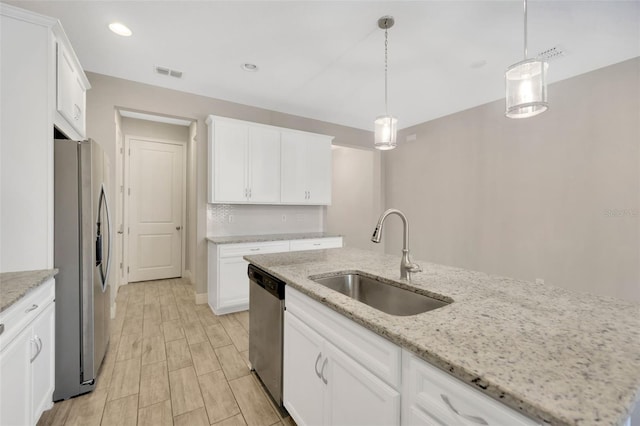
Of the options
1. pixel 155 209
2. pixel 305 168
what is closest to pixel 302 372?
pixel 305 168

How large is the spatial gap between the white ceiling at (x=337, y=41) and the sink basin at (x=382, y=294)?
6.44 feet

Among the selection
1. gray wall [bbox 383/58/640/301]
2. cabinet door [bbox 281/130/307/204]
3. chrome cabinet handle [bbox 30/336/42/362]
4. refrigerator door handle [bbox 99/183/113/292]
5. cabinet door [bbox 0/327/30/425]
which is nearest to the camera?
cabinet door [bbox 0/327/30/425]

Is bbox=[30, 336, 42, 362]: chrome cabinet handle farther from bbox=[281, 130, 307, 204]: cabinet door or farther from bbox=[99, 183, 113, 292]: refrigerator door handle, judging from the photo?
bbox=[281, 130, 307, 204]: cabinet door

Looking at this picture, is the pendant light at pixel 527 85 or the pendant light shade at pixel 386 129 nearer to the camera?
the pendant light at pixel 527 85

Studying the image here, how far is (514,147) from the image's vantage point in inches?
142

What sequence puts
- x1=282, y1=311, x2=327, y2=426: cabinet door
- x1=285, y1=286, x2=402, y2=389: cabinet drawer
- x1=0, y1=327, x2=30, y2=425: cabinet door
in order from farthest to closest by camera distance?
x1=282, y1=311, x2=327, y2=426: cabinet door
x1=0, y1=327, x2=30, y2=425: cabinet door
x1=285, y1=286, x2=402, y2=389: cabinet drawer

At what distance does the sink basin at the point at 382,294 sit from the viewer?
1.37 m

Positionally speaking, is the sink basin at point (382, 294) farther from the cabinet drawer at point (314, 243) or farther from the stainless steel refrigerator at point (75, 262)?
the cabinet drawer at point (314, 243)

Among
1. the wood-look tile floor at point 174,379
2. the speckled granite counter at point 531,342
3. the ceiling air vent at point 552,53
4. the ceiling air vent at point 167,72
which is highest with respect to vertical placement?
the ceiling air vent at point 167,72

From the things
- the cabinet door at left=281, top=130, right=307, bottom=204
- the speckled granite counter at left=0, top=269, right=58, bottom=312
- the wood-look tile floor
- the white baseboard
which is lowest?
the wood-look tile floor

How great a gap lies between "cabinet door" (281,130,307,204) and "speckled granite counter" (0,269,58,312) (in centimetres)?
269

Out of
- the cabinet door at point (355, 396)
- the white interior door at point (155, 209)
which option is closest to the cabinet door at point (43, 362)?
the cabinet door at point (355, 396)

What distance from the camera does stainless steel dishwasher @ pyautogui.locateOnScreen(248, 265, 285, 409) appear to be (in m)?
1.69

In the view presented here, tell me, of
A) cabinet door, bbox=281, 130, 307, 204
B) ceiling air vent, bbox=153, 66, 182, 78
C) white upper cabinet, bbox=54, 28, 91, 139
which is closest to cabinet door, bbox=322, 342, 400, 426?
white upper cabinet, bbox=54, 28, 91, 139
